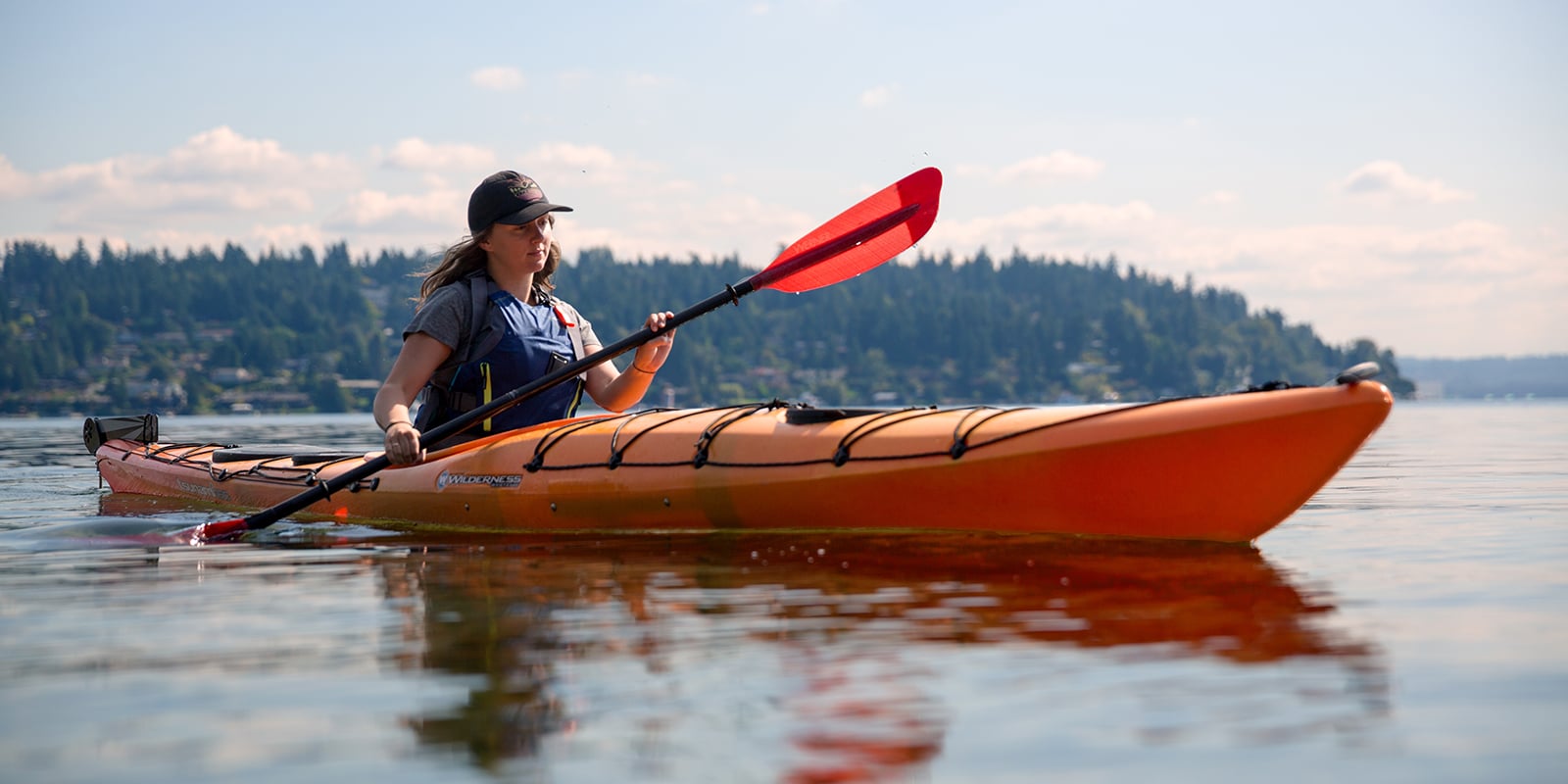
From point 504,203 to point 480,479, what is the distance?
1422 millimetres

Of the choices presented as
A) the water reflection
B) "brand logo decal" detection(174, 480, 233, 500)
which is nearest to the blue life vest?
the water reflection

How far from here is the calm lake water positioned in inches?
110

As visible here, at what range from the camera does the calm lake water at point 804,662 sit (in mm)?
2807

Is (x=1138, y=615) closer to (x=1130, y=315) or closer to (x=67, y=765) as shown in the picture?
(x=67, y=765)

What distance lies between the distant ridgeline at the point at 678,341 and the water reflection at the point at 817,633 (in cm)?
11061

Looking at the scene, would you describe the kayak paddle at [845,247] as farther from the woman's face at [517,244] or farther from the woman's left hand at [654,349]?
the woman's face at [517,244]

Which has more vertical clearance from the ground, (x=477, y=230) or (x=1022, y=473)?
(x=477, y=230)

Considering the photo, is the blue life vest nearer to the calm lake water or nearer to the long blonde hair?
the long blonde hair

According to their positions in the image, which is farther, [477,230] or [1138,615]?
[477,230]

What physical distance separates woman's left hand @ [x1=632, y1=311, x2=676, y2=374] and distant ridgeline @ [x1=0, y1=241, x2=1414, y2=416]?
10882 centimetres

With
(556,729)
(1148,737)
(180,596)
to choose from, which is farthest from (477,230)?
(1148,737)

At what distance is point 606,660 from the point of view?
12.5 ft

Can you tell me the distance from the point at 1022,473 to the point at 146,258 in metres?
160

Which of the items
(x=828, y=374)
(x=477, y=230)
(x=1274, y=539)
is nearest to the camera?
(x=1274, y=539)
